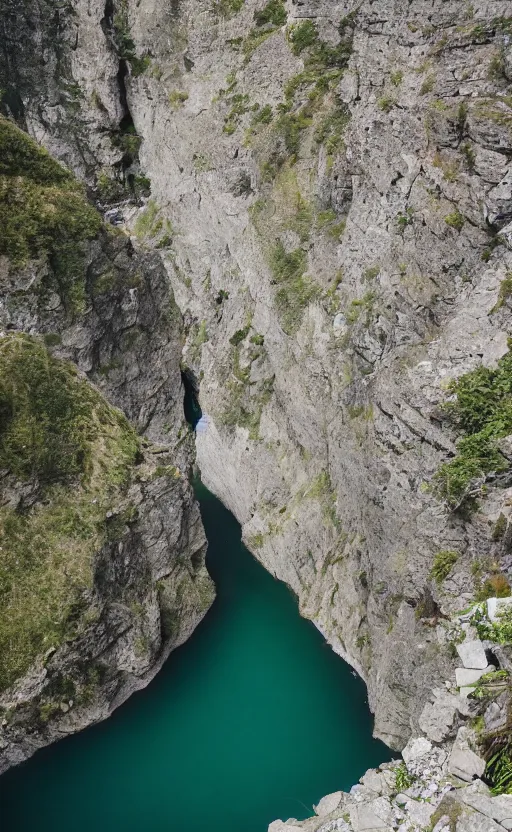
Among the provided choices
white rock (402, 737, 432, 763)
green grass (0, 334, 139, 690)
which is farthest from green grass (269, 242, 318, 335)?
white rock (402, 737, 432, 763)

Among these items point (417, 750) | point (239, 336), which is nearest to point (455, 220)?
point (417, 750)

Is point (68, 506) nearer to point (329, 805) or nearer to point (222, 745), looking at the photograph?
point (222, 745)

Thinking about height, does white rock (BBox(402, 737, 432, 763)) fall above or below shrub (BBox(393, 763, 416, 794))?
above

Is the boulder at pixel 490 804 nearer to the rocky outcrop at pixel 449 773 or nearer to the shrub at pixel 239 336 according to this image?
the rocky outcrop at pixel 449 773

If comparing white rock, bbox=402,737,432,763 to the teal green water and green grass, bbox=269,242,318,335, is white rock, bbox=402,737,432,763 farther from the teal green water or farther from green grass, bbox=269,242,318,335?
green grass, bbox=269,242,318,335

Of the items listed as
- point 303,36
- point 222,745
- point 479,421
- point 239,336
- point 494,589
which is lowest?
point 222,745
